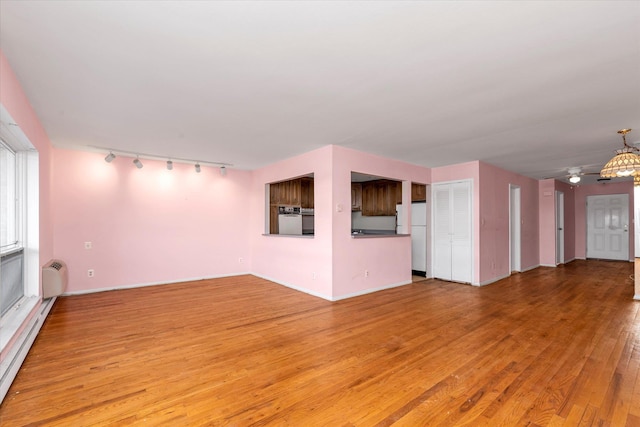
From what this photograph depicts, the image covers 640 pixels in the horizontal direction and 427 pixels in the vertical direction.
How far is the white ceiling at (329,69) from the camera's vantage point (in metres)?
1.73

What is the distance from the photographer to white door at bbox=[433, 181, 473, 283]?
5.83 meters

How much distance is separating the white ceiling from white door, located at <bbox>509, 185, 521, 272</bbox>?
3146 mm

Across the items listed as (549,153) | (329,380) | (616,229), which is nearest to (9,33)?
(329,380)

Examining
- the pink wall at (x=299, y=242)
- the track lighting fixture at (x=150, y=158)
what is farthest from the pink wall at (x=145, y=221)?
the pink wall at (x=299, y=242)

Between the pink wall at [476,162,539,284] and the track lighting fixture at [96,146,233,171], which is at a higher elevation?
the track lighting fixture at [96,146,233,171]

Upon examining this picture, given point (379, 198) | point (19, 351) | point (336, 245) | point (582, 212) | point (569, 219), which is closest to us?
point (19, 351)

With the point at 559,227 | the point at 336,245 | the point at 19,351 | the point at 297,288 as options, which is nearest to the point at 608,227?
the point at 559,227

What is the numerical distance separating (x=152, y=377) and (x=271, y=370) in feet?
3.12

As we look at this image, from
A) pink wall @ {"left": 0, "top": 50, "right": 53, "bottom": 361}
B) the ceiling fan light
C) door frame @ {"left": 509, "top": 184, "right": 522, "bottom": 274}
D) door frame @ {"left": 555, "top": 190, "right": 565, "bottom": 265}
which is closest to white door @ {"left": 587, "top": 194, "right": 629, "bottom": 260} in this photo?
door frame @ {"left": 555, "top": 190, "right": 565, "bottom": 265}

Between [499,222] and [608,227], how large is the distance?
5801mm

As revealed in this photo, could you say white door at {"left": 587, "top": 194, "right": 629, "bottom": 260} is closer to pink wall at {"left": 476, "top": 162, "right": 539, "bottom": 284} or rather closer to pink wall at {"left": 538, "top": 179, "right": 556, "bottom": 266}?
pink wall at {"left": 538, "top": 179, "right": 556, "bottom": 266}

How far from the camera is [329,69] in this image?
2.34 m

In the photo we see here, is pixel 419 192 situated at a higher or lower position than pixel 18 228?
higher

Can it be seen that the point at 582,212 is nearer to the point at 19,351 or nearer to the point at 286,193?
the point at 286,193
